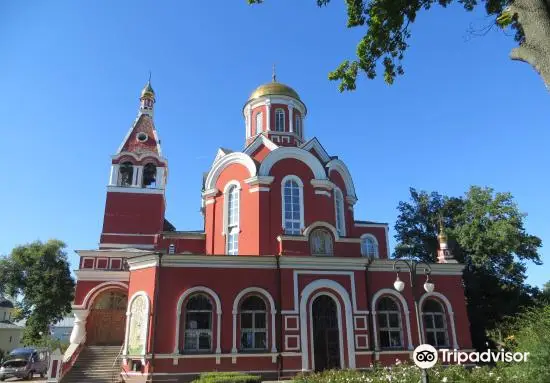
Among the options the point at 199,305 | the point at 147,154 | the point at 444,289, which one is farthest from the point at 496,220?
the point at 147,154

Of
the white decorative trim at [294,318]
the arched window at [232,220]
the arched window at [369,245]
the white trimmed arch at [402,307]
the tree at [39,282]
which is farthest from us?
the tree at [39,282]

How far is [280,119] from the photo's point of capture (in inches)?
987

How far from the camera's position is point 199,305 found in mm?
17422

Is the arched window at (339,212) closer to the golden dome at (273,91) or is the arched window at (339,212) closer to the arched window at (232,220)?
the arched window at (232,220)

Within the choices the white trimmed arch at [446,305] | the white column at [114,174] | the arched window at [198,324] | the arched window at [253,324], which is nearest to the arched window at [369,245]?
the white trimmed arch at [446,305]

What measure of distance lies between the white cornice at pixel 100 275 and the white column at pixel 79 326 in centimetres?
165

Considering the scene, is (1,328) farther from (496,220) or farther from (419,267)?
(496,220)

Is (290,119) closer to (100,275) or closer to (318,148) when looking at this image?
(318,148)

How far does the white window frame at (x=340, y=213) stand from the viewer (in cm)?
2231

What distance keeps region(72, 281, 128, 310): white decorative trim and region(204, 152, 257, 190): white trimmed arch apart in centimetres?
661

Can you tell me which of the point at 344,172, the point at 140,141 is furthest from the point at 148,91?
the point at 344,172

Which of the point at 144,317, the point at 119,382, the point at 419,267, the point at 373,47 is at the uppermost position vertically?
the point at 373,47

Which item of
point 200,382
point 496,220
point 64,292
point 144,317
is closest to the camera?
point 200,382

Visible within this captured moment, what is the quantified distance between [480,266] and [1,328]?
46.9 metres
